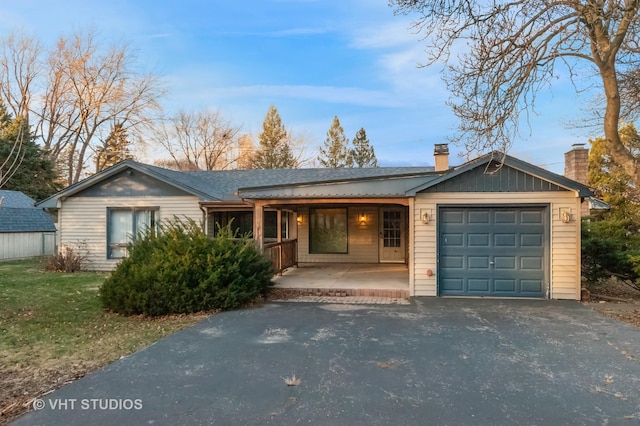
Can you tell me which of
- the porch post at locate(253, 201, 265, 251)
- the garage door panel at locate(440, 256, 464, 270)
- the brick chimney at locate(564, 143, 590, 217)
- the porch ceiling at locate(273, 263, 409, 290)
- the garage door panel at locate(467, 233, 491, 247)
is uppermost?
the brick chimney at locate(564, 143, 590, 217)

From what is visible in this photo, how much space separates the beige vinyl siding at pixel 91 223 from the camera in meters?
13.3

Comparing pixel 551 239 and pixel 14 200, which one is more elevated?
pixel 14 200

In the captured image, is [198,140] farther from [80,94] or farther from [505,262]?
[505,262]

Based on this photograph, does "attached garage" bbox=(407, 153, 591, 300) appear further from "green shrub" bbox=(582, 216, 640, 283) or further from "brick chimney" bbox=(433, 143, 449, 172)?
"green shrub" bbox=(582, 216, 640, 283)

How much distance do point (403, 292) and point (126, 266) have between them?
5.81 meters

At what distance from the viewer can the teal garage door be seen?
8.83m

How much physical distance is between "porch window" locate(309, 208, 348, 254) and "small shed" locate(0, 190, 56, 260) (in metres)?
12.0

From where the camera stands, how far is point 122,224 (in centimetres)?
1345

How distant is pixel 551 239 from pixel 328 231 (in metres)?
7.88

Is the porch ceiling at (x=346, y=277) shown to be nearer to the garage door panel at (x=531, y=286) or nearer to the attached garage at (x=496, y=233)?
the attached garage at (x=496, y=233)

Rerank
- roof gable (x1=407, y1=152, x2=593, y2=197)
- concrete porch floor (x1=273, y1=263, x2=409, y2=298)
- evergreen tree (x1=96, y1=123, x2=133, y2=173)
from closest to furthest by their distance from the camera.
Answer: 1. roof gable (x1=407, y1=152, x2=593, y2=197)
2. concrete porch floor (x1=273, y1=263, x2=409, y2=298)
3. evergreen tree (x1=96, y1=123, x2=133, y2=173)

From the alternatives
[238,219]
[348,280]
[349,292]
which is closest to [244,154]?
[238,219]

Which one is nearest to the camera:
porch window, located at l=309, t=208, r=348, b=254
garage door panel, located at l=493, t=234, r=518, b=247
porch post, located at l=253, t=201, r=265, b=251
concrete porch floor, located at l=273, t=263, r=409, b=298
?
garage door panel, located at l=493, t=234, r=518, b=247

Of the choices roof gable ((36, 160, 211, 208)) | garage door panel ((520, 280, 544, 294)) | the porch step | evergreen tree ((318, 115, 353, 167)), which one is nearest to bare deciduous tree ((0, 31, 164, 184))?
roof gable ((36, 160, 211, 208))
